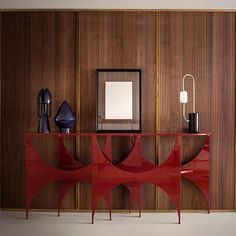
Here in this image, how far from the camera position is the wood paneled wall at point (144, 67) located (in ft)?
Answer: 11.3

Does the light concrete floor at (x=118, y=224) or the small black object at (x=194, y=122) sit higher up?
the small black object at (x=194, y=122)

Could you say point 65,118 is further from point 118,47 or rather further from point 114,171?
point 118,47

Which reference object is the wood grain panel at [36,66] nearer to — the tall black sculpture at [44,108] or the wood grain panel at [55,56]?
the wood grain panel at [55,56]

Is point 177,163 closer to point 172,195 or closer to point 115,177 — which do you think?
point 172,195

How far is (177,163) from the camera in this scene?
3.11 meters

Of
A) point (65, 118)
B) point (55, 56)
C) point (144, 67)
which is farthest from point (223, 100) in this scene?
point (55, 56)

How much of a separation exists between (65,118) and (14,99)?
599mm

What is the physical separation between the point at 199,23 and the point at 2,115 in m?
2.01

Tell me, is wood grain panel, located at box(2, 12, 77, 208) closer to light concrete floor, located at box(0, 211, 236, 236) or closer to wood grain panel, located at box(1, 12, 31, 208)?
wood grain panel, located at box(1, 12, 31, 208)

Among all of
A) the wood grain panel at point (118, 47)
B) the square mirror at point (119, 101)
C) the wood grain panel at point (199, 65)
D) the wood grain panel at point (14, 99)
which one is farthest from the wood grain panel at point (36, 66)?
the wood grain panel at point (199, 65)

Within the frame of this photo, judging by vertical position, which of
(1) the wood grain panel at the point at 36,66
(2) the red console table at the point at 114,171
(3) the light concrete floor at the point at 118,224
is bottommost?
(3) the light concrete floor at the point at 118,224

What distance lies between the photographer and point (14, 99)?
137 inches

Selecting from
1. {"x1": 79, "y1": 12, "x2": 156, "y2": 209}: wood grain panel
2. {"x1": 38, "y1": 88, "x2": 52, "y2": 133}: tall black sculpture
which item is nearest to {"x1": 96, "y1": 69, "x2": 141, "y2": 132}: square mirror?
{"x1": 79, "y1": 12, "x2": 156, "y2": 209}: wood grain panel

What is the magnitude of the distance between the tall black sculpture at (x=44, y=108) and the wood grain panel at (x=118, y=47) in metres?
0.35
